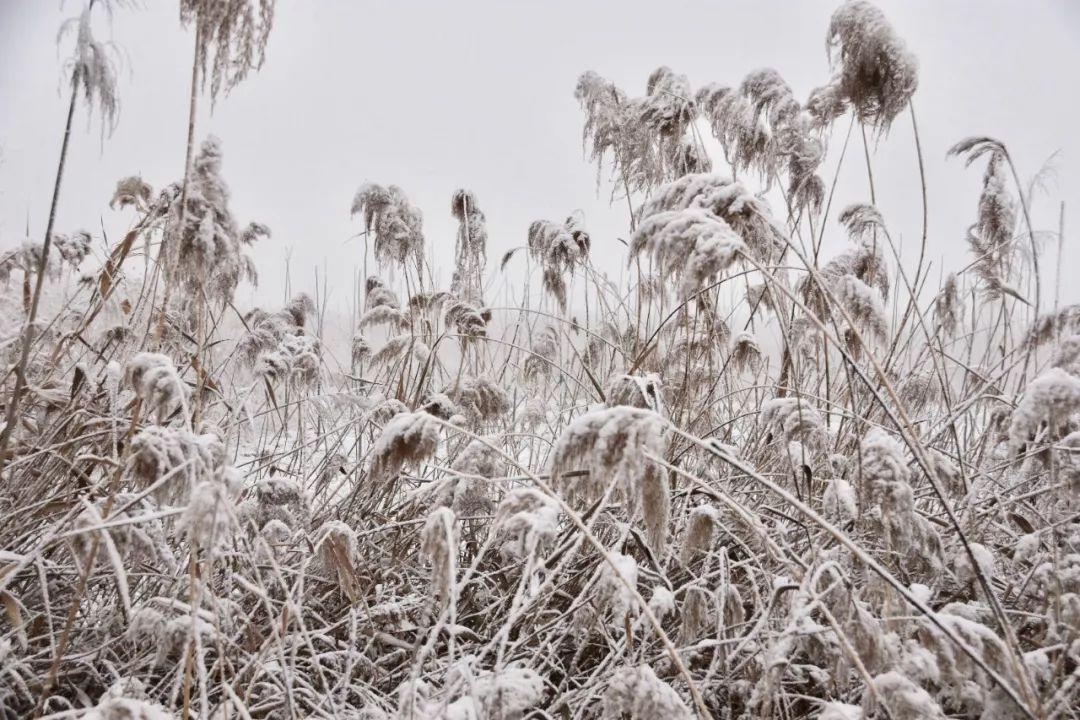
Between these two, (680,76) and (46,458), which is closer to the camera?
(46,458)

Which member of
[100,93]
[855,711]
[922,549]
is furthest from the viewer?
[922,549]

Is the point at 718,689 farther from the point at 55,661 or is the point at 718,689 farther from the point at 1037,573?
the point at 55,661

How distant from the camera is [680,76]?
2756 millimetres

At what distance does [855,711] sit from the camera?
1.04 metres

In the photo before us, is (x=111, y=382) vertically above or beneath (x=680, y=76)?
beneath

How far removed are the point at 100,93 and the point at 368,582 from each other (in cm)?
147

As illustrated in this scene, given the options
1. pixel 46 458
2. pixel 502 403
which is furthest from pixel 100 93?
pixel 502 403

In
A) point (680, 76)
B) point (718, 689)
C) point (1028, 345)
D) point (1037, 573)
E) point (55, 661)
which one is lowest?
point (718, 689)

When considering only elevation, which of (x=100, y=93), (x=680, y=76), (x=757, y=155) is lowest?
(x=100, y=93)

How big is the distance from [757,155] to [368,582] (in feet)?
7.38

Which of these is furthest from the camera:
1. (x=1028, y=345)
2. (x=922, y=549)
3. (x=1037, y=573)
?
(x=1028, y=345)

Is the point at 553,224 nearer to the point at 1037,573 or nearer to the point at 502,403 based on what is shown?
the point at 502,403

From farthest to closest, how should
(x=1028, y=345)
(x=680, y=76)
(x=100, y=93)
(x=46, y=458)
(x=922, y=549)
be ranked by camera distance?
(x=680, y=76) < (x=1028, y=345) < (x=46, y=458) < (x=922, y=549) < (x=100, y=93)

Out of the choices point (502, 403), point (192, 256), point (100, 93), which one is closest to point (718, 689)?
point (502, 403)
